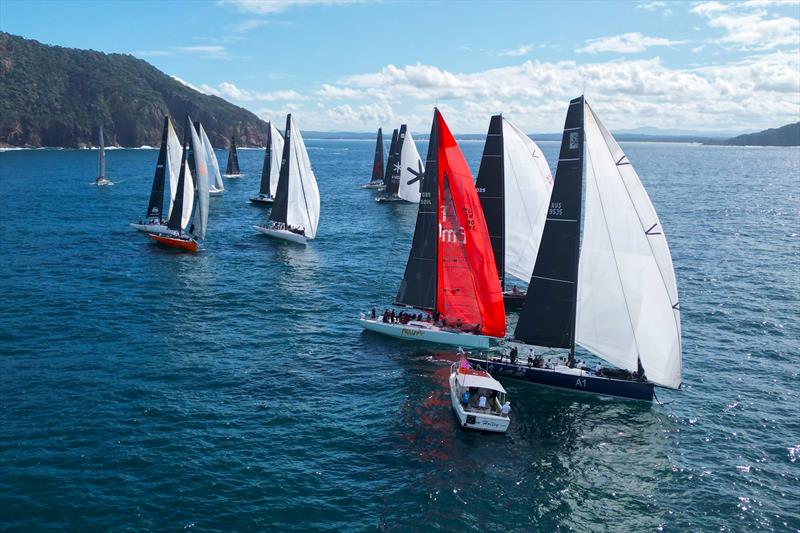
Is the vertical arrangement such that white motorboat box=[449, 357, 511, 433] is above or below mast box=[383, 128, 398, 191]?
below

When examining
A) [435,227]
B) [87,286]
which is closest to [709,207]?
[435,227]

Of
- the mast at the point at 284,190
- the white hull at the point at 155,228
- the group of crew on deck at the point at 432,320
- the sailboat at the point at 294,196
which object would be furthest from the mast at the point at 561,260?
the white hull at the point at 155,228

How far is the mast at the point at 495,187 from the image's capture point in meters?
48.0

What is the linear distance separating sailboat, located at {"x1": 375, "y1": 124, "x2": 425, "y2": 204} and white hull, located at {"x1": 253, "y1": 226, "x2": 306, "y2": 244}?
131ft

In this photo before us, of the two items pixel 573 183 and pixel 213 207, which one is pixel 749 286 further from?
pixel 213 207

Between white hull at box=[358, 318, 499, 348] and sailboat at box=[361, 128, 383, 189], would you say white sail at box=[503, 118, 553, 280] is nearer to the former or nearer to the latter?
white hull at box=[358, 318, 499, 348]

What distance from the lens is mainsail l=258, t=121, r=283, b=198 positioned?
104938 mm

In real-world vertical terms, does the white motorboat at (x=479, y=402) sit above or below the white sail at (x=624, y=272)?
below

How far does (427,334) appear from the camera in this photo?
45594 mm

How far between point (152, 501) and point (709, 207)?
407 ft

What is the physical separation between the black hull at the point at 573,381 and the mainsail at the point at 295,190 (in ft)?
159

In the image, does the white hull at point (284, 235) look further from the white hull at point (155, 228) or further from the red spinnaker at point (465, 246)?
the red spinnaker at point (465, 246)

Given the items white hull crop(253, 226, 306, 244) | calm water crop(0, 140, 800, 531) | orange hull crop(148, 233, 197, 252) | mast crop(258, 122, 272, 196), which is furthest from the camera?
mast crop(258, 122, 272, 196)

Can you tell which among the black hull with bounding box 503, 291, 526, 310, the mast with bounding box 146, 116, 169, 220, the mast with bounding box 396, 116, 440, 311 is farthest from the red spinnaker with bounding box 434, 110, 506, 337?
the mast with bounding box 146, 116, 169, 220
